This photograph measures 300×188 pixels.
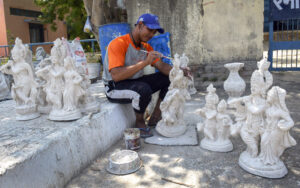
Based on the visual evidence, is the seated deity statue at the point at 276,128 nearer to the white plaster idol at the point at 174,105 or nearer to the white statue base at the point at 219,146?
the white statue base at the point at 219,146

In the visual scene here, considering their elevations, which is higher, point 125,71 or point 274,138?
point 125,71

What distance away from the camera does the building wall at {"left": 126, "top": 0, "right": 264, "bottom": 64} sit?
5.77 meters

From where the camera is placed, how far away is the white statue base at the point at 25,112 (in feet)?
9.40

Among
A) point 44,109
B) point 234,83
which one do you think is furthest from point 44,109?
point 234,83

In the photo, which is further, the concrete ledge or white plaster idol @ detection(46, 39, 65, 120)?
white plaster idol @ detection(46, 39, 65, 120)

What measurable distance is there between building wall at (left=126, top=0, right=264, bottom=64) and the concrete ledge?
3.41m

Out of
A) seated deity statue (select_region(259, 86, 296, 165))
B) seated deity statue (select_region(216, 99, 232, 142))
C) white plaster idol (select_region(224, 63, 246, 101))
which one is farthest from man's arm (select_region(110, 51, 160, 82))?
white plaster idol (select_region(224, 63, 246, 101))

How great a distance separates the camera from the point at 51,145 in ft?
6.94

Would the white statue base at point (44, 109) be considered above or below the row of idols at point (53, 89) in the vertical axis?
below

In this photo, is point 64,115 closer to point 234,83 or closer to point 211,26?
point 234,83

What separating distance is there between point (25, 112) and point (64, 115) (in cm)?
53

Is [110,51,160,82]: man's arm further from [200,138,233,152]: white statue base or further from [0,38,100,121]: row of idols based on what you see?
[200,138,233,152]: white statue base

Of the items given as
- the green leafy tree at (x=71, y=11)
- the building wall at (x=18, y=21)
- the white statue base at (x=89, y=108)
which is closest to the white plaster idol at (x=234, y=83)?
the white statue base at (x=89, y=108)

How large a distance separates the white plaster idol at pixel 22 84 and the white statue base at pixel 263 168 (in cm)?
245
